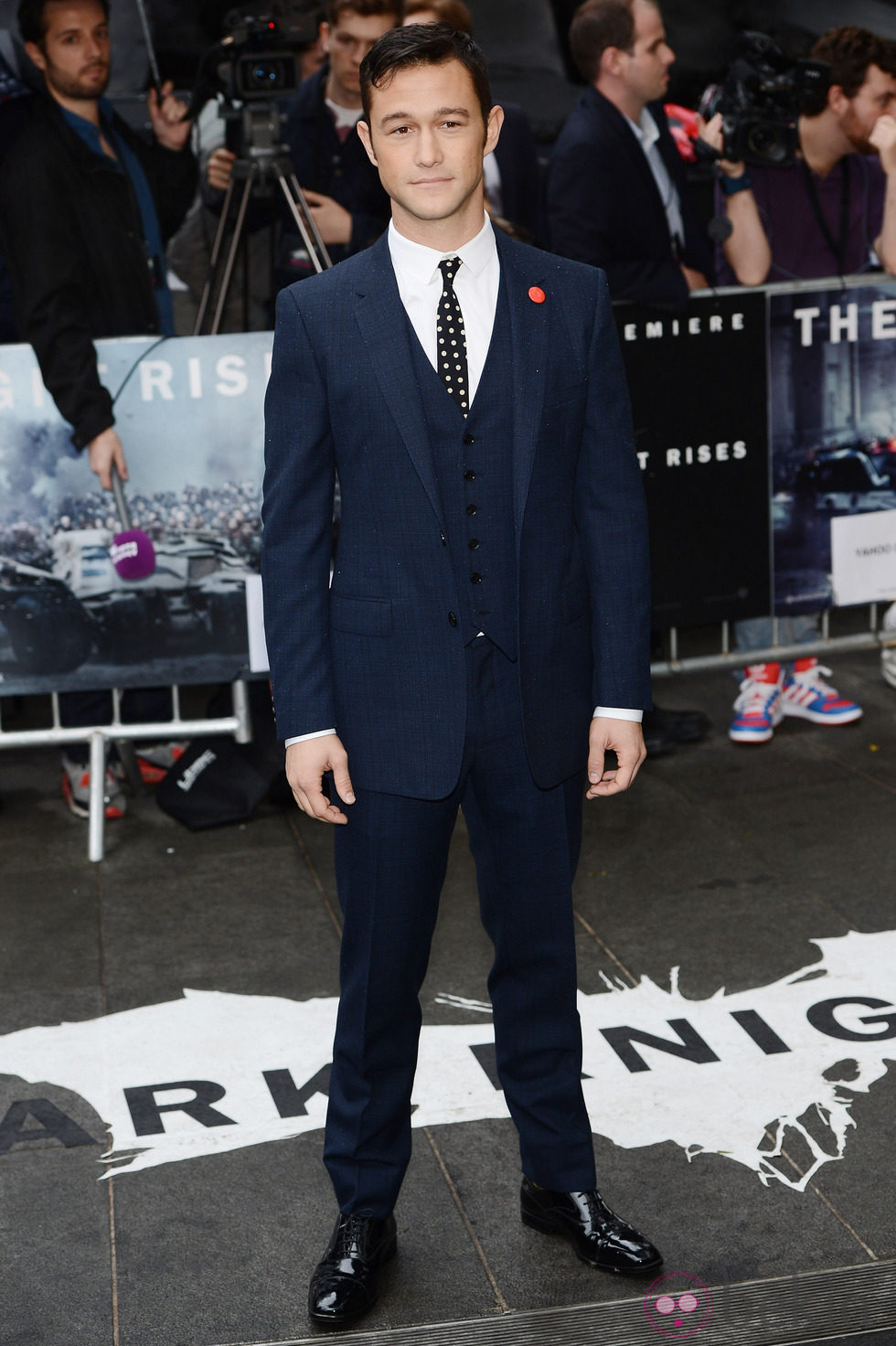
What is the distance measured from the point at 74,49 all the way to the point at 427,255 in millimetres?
3042

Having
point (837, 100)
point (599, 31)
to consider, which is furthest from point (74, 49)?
point (837, 100)

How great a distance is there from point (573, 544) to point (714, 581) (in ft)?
9.64

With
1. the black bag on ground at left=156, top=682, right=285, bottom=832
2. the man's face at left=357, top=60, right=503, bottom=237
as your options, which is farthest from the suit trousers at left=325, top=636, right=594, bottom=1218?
the black bag on ground at left=156, top=682, right=285, bottom=832

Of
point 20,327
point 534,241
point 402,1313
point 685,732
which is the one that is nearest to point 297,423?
point 402,1313

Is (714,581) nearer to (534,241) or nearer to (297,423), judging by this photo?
(534,241)

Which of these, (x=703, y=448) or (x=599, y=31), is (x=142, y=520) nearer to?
(x=703, y=448)

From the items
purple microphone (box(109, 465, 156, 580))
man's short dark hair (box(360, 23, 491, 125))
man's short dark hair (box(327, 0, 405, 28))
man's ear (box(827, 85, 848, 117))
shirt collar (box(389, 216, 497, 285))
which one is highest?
man's short dark hair (box(327, 0, 405, 28))

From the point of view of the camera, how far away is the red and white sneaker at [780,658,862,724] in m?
6.00

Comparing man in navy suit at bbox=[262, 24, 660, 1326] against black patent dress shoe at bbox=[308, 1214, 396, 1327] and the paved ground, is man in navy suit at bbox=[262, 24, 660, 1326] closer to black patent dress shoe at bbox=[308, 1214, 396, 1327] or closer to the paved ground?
black patent dress shoe at bbox=[308, 1214, 396, 1327]

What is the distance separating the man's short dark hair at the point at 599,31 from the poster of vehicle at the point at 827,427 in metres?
0.96

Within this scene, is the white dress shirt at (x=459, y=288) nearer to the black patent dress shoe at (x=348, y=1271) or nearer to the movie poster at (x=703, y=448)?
the black patent dress shoe at (x=348, y=1271)

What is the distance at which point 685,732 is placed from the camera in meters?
5.92

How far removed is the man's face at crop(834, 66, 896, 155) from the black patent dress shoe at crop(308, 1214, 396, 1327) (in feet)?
14.1

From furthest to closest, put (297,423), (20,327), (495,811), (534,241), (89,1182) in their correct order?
(534,241) → (20,327) → (89,1182) → (495,811) → (297,423)
